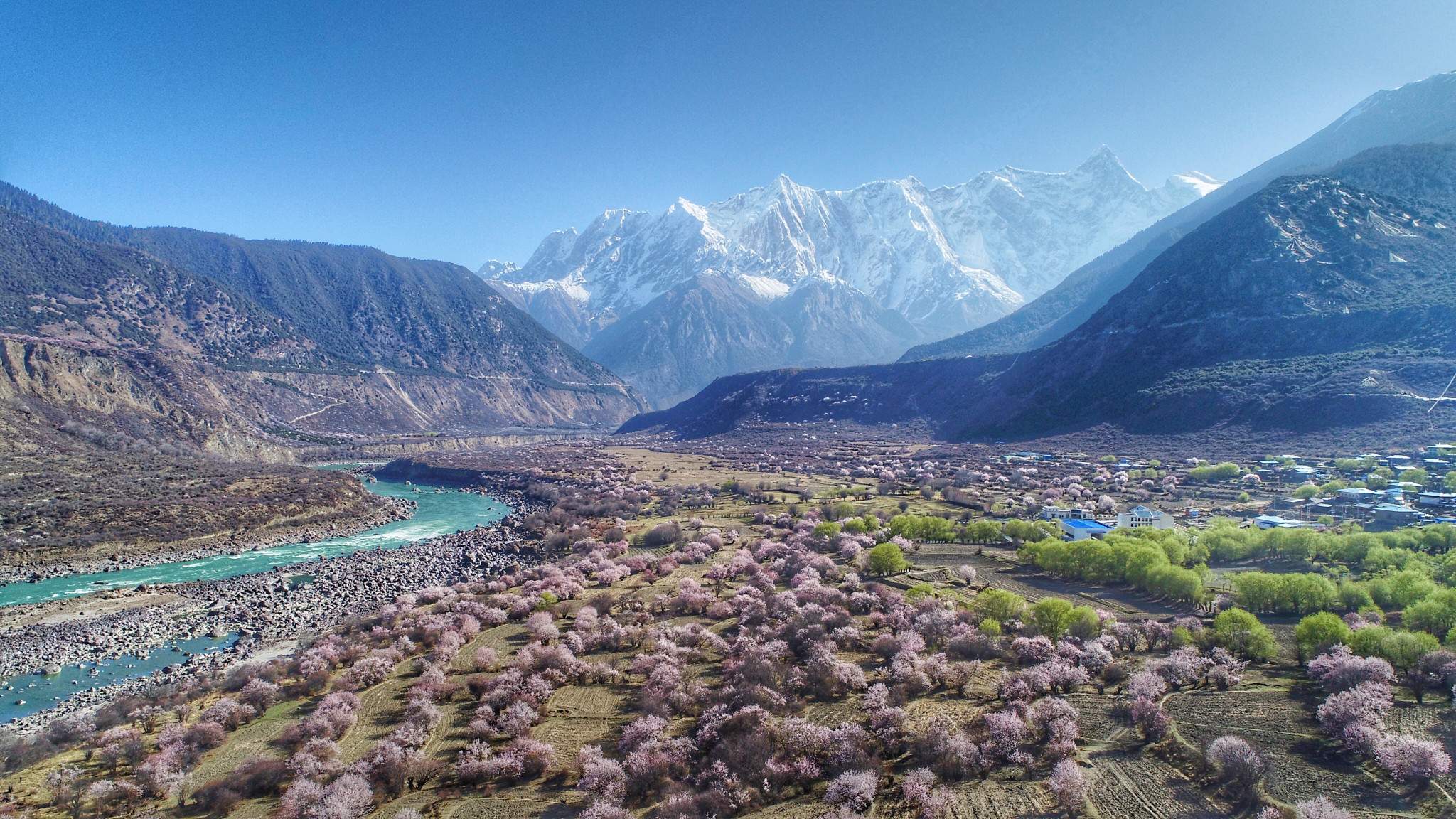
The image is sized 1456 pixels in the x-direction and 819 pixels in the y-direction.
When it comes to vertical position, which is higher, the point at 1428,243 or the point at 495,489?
the point at 1428,243

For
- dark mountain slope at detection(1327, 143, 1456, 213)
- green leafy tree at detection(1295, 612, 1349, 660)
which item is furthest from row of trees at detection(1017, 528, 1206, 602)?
dark mountain slope at detection(1327, 143, 1456, 213)

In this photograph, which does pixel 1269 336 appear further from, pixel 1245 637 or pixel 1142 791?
pixel 1142 791

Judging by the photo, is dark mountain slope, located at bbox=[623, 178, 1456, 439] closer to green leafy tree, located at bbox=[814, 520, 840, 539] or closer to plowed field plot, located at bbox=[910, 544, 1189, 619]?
plowed field plot, located at bbox=[910, 544, 1189, 619]

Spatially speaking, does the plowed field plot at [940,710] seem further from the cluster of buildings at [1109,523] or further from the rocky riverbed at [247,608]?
the rocky riverbed at [247,608]

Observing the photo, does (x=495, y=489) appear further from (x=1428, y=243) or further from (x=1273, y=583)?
(x=1428, y=243)

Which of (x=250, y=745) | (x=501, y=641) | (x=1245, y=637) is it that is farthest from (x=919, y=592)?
(x=250, y=745)

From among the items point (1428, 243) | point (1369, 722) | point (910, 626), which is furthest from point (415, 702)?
point (1428, 243)

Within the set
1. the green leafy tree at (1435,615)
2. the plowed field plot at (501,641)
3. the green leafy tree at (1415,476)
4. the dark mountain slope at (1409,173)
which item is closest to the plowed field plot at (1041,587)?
the green leafy tree at (1435,615)

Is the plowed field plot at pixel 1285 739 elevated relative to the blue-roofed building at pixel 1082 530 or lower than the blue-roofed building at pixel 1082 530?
elevated
